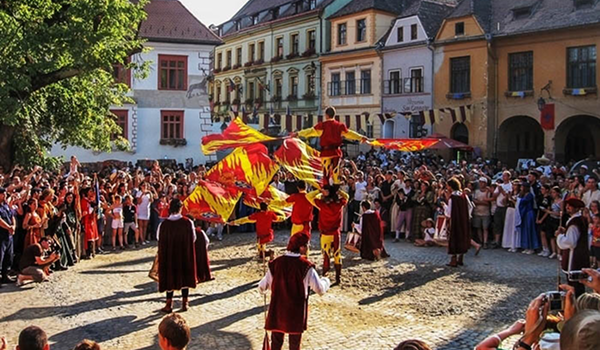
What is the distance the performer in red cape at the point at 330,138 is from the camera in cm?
1107

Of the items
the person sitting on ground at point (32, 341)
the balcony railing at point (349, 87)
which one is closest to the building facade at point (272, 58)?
the balcony railing at point (349, 87)

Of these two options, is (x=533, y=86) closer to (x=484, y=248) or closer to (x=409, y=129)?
(x=409, y=129)

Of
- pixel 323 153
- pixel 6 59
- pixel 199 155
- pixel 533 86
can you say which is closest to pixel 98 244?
pixel 6 59

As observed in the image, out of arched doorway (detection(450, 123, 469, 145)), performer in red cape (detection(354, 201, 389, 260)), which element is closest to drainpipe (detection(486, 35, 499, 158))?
arched doorway (detection(450, 123, 469, 145))

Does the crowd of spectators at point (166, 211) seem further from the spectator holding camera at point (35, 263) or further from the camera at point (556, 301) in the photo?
the camera at point (556, 301)

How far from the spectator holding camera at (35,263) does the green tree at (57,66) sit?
6421 millimetres

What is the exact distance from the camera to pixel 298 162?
12281 mm

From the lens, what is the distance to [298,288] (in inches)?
286

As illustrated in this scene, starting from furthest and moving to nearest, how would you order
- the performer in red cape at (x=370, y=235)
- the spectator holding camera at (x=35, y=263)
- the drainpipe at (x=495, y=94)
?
the drainpipe at (x=495, y=94)
the performer in red cape at (x=370, y=235)
the spectator holding camera at (x=35, y=263)

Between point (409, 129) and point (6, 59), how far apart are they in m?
25.6

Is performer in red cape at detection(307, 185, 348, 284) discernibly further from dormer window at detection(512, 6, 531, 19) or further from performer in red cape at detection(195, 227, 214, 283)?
dormer window at detection(512, 6, 531, 19)

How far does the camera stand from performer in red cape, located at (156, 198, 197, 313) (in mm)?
9969

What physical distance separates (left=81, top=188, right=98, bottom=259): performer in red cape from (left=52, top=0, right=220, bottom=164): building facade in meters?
17.2

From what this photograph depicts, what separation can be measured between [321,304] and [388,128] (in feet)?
98.0
